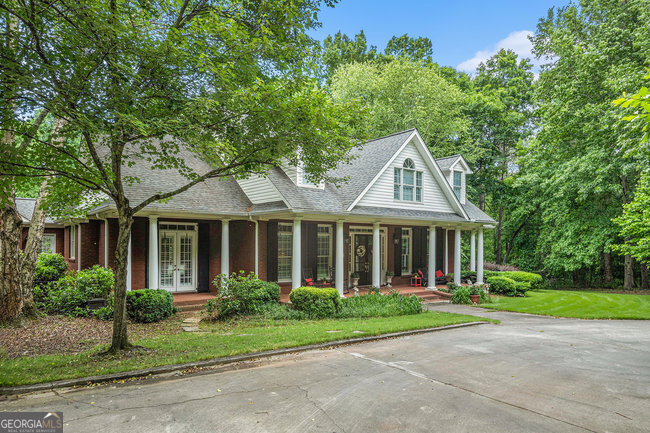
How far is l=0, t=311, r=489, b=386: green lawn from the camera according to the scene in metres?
6.26

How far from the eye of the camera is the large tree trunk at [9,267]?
941 centimetres

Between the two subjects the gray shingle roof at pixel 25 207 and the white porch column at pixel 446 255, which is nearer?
the white porch column at pixel 446 255

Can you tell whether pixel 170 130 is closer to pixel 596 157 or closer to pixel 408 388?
pixel 408 388

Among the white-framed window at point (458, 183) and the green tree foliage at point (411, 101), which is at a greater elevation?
the green tree foliage at point (411, 101)

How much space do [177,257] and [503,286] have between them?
15.9m

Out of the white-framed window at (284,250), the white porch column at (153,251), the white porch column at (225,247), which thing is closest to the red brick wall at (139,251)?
the white porch column at (153,251)

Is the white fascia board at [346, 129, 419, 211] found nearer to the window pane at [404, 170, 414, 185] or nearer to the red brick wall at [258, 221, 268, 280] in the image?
the window pane at [404, 170, 414, 185]

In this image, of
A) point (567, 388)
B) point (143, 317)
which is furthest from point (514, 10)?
point (143, 317)

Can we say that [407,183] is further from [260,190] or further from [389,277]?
[260,190]

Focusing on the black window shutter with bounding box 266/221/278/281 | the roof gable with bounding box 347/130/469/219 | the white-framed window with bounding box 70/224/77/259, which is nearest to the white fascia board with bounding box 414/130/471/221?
the roof gable with bounding box 347/130/469/219

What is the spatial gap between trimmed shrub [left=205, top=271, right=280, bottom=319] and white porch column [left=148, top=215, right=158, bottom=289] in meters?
2.23

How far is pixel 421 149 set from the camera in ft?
57.4

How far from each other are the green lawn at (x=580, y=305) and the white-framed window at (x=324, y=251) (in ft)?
22.4

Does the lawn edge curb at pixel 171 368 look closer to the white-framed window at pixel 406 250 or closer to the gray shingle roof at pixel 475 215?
the white-framed window at pixel 406 250
